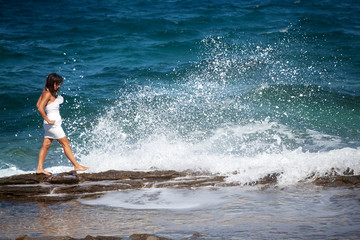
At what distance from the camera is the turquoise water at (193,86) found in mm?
8250

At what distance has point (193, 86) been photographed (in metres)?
13.8

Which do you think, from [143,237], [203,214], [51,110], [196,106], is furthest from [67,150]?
[196,106]

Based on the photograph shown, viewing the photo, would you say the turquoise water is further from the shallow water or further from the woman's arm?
the woman's arm

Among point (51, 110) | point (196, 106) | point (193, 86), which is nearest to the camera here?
point (51, 110)

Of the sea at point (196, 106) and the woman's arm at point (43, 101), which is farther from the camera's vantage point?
the woman's arm at point (43, 101)

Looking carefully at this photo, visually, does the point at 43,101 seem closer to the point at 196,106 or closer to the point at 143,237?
the point at 143,237

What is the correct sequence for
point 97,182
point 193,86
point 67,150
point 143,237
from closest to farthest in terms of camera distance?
point 143,237 → point 97,182 → point 67,150 → point 193,86

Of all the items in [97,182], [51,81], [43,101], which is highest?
[51,81]

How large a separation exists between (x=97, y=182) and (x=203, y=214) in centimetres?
211

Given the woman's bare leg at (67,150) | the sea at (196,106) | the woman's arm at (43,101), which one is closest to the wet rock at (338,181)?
the sea at (196,106)

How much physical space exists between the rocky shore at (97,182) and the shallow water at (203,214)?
0.63ft

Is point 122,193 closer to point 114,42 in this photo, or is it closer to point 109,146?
point 109,146

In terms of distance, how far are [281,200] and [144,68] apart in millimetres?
11573

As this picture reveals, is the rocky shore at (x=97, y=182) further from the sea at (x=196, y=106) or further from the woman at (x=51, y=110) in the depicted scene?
the woman at (x=51, y=110)
